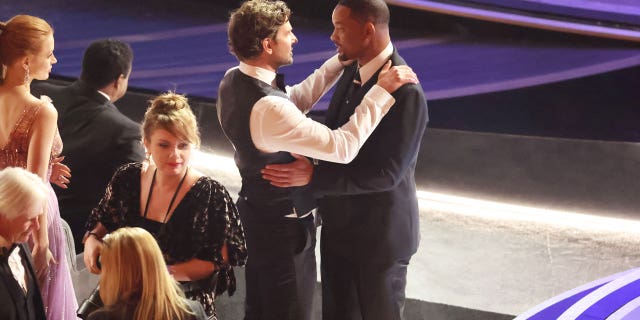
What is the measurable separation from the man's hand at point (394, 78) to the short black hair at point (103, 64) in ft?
4.65

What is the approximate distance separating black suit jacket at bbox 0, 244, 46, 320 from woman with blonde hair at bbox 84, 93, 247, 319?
28 centimetres

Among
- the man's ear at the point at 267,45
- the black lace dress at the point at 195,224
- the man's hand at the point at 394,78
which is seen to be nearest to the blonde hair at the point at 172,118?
the black lace dress at the point at 195,224

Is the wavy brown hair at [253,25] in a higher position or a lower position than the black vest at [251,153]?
higher

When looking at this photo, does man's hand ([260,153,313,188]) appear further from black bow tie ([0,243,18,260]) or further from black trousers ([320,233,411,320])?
black bow tie ([0,243,18,260])

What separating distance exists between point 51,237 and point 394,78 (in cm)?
132

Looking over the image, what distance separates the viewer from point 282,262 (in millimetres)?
3264

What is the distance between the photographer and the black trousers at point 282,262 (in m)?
3.26

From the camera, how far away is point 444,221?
5.06 meters

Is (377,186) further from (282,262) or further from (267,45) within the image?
(267,45)

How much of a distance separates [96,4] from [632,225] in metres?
4.92

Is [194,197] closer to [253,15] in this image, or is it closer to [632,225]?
[253,15]

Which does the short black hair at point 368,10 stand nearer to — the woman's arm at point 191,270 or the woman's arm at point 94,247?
the woman's arm at point 191,270

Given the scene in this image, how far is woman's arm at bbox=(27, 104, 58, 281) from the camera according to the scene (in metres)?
3.08

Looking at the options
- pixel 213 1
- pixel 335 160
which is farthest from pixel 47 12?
pixel 335 160
